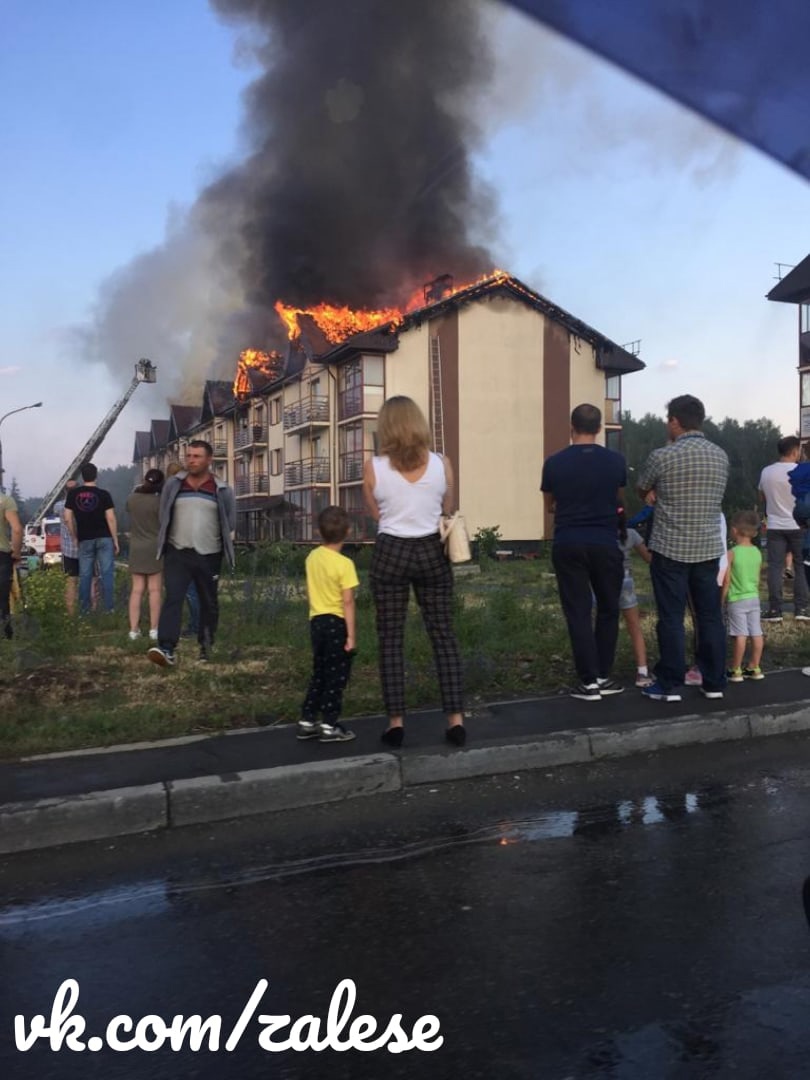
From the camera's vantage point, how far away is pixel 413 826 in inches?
165

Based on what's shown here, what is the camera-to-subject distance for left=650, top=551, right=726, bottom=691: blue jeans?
6250 millimetres

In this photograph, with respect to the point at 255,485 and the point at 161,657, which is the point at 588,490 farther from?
the point at 255,485

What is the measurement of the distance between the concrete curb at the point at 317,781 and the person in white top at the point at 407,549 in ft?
0.99

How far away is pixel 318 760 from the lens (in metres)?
4.85

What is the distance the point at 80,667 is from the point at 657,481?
4638 millimetres

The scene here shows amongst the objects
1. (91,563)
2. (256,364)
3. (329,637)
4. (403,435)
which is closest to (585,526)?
(403,435)

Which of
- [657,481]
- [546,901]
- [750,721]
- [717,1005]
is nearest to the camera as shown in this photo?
[717,1005]

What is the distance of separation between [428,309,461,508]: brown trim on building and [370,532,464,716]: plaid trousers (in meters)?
37.5

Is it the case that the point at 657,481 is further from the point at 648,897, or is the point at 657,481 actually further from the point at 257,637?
the point at 257,637

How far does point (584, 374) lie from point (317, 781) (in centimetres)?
4236

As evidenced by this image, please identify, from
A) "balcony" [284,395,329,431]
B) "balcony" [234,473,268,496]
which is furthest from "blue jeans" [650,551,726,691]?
"balcony" [234,473,268,496]

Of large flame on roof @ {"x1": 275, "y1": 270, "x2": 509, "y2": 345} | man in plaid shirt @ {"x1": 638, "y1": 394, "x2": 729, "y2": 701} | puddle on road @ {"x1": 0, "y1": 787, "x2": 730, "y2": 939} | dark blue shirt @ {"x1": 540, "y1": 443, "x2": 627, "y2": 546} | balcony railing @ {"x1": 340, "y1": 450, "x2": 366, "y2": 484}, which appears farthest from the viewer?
balcony railing @ {"x1": 340, "y1": 450, "x2": 366, "y2": 484}

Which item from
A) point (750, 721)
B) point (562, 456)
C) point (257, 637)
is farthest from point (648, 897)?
point (257, 637)

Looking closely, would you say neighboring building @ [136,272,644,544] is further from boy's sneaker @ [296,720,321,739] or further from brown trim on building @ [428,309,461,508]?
boy's sneaker @ [296,720,321,739]
